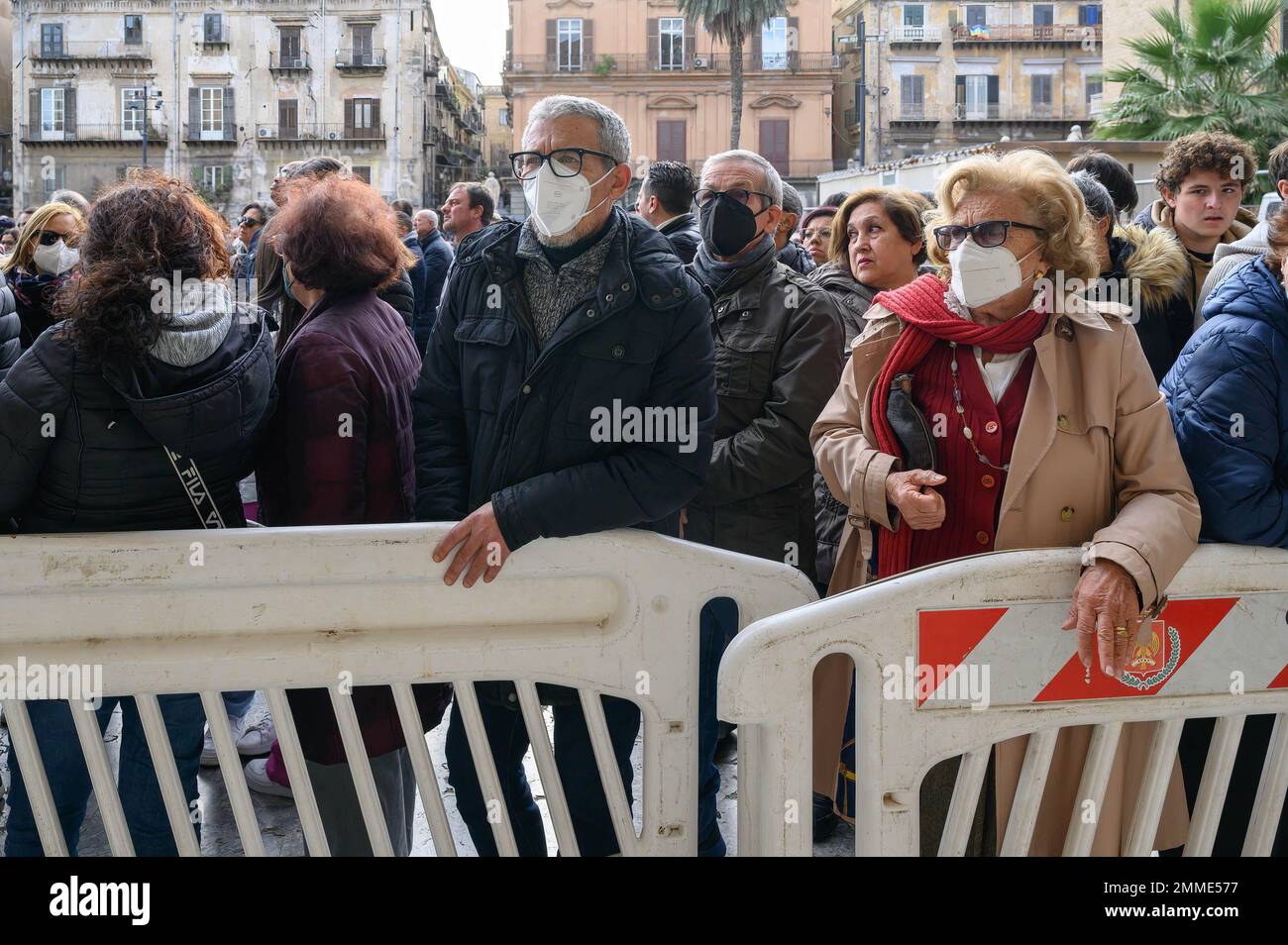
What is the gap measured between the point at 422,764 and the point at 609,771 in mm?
345

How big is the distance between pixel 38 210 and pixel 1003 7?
160 ft

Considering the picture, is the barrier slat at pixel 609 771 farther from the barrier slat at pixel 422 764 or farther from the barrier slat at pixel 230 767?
the barrier slat at pixel 230 767

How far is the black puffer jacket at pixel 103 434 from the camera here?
235 cm

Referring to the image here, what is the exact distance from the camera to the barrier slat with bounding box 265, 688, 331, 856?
2129 mm

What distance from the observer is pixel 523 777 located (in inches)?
113

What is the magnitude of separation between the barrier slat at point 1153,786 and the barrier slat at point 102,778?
1.81m

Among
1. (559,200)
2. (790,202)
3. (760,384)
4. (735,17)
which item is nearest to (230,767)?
(559,200)

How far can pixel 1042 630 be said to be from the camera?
2082 millimetres

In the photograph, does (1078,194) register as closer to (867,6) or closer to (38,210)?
(38,210)

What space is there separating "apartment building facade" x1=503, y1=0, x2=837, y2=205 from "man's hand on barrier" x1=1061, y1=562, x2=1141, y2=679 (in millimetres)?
45060

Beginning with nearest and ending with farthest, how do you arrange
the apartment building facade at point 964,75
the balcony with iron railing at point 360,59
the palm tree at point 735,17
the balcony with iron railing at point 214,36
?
1. the palm tree at point 735,17
2. the balcony with iron railing at point 214,36
3. the balcony with iron railing at point 360,59
4. the apartment building facade at point 964,75

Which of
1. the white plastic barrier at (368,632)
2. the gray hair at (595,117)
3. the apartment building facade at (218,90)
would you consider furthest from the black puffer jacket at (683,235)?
the apartment building facade at (218,90)


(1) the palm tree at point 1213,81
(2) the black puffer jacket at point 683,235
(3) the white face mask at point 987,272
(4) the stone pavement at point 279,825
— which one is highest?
(1) the palm tree at point 1213,81

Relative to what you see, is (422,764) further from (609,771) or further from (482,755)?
(609,771)
